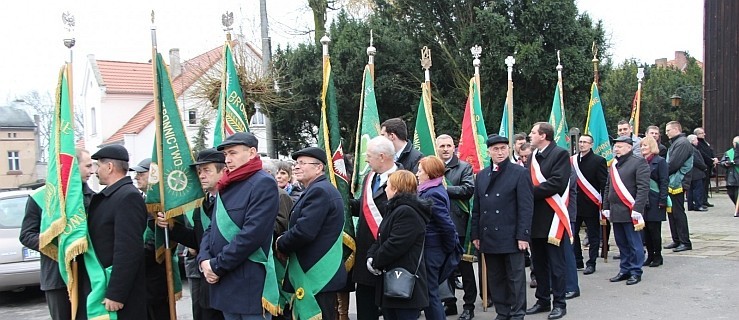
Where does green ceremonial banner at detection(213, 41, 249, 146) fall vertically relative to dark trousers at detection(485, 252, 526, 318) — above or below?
above

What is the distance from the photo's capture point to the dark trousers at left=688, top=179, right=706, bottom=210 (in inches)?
634

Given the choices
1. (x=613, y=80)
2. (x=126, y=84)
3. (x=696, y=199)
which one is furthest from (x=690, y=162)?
(x=126, y=84)

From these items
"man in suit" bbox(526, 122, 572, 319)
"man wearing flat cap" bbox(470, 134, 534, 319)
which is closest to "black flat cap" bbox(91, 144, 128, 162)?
"man wearing flat cap" bbox(470, 134, 534, 319)

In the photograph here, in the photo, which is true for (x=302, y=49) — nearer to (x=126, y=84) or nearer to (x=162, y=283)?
(x=162, y=283)

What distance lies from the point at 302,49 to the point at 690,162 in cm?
1165

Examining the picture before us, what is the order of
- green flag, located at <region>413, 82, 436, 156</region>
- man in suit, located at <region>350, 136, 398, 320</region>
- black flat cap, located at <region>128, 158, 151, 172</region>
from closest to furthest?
1. man in suit, located at <region>350, 136, 398, 320</region>
2. black flat cap, located at <region>128, 158, 151, 172</region>
3. green flag, located at <region>413, 82, 436, 156</region>

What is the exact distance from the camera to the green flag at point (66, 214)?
4922 millimetres

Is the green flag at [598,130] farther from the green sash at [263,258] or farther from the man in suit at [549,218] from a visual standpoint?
the green sash at [263,258]

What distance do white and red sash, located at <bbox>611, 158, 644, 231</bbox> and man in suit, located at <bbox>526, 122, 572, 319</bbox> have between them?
1.55 metres

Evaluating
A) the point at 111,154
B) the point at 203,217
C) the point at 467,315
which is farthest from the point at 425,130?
the point at 111,154

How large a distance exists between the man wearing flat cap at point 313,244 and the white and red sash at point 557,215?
2.56 meters

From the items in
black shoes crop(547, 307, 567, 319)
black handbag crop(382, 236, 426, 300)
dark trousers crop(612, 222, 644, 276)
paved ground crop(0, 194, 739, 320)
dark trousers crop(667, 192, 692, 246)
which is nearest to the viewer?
black handbag crop(382, 236, 426, 300)

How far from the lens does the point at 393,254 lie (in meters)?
5.20

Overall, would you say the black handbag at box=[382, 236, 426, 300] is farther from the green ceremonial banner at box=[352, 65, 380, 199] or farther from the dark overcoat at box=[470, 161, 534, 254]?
the green ceremonial banner at box=[352, 65, 380, 199]
